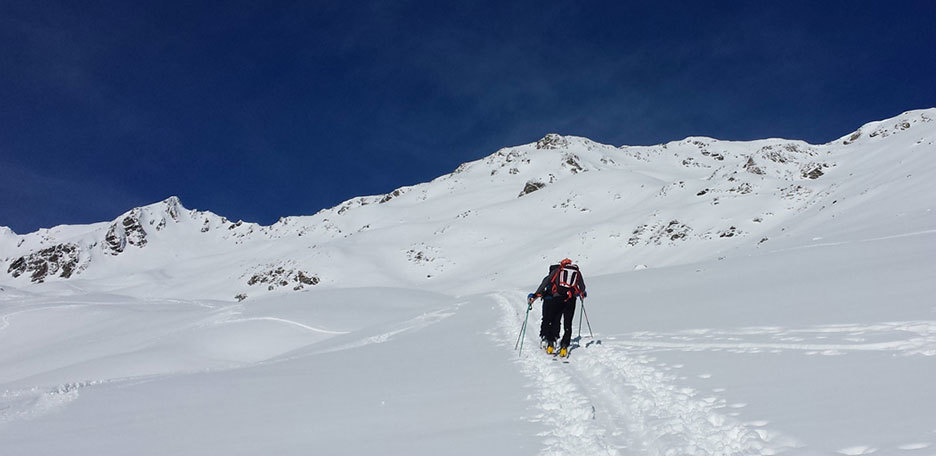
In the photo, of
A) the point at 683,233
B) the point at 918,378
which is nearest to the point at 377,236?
the point at 683,233

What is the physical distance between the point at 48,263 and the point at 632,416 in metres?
154

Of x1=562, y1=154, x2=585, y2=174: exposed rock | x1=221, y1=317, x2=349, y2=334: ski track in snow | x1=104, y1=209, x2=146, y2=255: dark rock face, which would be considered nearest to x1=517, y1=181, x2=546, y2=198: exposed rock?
x1=562, y1=154, x2=585, y2=174: exposed rock

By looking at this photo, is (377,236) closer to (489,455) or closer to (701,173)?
(701,173)

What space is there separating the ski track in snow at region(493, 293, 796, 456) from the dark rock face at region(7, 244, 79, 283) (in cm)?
14249

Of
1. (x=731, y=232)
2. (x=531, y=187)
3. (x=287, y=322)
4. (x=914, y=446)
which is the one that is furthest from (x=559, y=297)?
(x=531, y=187)

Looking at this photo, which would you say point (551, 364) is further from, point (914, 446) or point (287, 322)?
point (287, 322)

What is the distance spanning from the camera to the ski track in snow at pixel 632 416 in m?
4.89

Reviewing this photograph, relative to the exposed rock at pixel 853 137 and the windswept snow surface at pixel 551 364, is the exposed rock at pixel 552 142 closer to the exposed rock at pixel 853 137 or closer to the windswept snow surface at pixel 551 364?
the exposed rock at pixel 853 137

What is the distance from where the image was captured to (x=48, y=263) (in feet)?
393

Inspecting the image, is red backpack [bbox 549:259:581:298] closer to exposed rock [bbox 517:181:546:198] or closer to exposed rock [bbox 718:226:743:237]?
exposed rock [bbox 718:226:743:237]

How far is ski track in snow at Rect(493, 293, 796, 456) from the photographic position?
16.1 ft

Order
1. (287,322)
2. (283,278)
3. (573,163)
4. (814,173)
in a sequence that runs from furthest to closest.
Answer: (573,163) → (283,278) → (814,173) → (287,322)

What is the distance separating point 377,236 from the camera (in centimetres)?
7938

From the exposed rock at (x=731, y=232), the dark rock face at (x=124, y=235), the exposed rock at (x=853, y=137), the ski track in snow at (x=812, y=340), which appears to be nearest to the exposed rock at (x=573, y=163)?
the exposed rock at (x=853, y=137)
